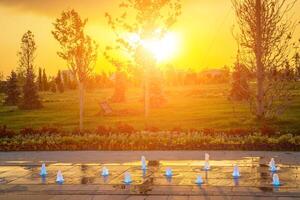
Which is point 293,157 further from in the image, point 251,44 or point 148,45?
point 148,45

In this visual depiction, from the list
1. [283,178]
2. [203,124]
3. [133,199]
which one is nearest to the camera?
[133,199]

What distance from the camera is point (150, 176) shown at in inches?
452

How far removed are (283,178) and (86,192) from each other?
14.1 feet

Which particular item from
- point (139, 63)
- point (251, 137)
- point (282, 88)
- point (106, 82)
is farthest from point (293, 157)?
point (106, 82)

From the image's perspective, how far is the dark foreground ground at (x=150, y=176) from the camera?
9648 millimetres

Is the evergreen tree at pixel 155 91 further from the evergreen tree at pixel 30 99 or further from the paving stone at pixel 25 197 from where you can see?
the paving stone at pixel 25 197

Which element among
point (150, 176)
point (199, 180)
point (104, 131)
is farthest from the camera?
point (104, 131)

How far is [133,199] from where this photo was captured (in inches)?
364

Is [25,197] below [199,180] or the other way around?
below

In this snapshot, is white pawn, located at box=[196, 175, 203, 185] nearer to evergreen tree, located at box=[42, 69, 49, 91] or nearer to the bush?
the bush

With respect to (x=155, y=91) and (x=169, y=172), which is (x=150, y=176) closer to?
(x=169, y=172)

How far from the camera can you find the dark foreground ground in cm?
965

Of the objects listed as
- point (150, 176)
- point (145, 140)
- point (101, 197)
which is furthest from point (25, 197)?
point (145, 140)

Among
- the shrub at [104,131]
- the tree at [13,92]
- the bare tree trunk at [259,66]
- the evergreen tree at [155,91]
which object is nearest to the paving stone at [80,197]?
the shrub at [104,131]
